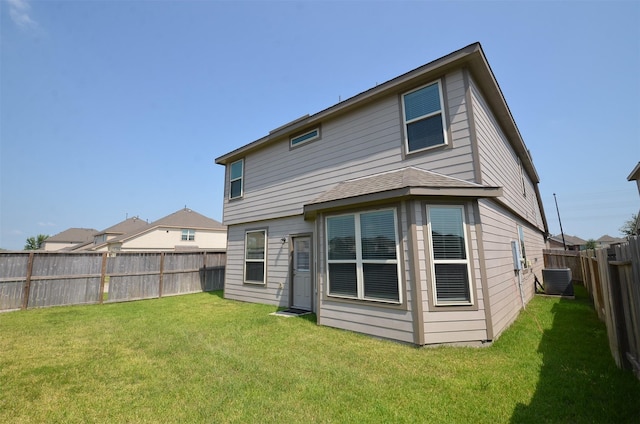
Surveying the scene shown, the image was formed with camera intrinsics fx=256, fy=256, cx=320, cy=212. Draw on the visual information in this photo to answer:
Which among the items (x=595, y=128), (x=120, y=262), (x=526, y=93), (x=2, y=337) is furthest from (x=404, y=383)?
(x=595, y=128)

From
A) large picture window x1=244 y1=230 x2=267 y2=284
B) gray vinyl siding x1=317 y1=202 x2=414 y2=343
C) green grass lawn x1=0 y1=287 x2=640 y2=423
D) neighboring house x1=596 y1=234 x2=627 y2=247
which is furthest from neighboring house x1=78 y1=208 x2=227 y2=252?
neighboring house x1=596 y1=234 x2=627 y2=247

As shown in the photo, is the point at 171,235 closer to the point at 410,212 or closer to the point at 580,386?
the point at 410,212

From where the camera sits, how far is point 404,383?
327 cm

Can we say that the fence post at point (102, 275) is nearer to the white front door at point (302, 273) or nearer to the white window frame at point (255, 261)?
the white window frame at point (255, 261)

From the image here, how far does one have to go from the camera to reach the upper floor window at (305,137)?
25.9 ft

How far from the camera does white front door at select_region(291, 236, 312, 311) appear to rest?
7.59 meters

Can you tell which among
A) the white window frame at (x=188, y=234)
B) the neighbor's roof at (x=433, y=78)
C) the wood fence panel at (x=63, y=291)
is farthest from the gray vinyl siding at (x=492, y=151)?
the white window frame at (x=188, y=234)

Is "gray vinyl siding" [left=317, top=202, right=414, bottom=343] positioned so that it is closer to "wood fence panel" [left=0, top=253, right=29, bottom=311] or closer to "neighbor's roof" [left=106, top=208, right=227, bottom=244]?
"wood fence panel" [left=0, top=253, right=29, bottom=311]

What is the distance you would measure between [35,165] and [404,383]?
97.4ft

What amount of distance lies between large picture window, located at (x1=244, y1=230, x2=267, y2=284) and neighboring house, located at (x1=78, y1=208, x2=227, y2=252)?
20367 millimetres

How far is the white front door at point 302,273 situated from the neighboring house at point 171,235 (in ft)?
74.1

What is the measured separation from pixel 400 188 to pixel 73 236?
6082 cm

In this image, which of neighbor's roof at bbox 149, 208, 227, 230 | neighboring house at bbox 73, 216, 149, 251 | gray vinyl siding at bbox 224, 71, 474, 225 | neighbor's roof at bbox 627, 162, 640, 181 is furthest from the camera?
neighboring house at bbox 73, 216, 149, 251

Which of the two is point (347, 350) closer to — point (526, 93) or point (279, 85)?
point (279, 85)
